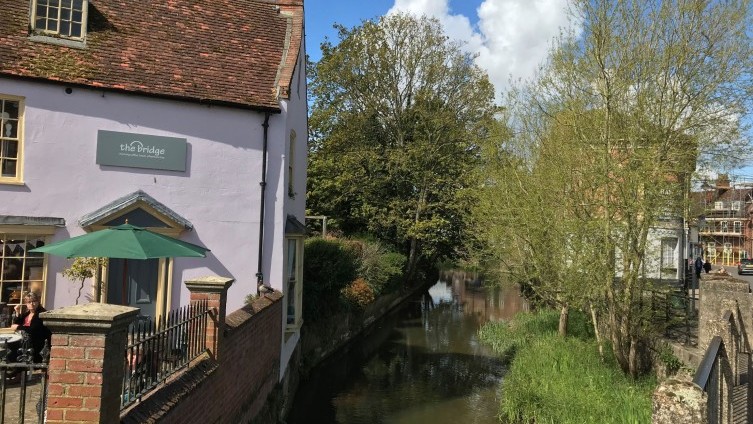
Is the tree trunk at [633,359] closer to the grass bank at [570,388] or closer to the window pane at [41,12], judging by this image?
the grass bank at [570,388]

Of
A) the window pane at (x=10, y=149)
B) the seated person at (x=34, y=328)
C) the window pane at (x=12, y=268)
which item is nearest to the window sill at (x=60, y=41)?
the window pane at (x=10, y=149)

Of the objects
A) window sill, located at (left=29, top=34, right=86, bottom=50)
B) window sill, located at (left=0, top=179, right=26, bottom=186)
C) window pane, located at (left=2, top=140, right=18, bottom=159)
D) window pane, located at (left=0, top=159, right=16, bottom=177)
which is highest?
window sill, located at (left=29, top=34, right=86, bottom=50)

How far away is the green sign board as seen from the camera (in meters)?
10.7

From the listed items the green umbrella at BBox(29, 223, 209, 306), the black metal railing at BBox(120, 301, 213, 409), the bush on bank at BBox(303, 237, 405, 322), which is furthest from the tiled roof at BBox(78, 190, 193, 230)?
the bush on bank at BBox(303, 237, 405, 322)

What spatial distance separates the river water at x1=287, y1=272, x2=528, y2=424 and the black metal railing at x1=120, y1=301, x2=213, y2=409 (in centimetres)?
664

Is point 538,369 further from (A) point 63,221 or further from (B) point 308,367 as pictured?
(A) point 63,221

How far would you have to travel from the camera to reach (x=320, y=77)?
30828mm

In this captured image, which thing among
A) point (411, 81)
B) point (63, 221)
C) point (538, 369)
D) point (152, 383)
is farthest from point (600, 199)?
point (411, 81)

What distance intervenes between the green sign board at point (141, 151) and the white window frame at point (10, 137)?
4.41ft

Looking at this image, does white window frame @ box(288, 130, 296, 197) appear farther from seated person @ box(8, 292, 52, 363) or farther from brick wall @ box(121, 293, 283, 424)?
seated person @ box(8, 292, 52, 363)

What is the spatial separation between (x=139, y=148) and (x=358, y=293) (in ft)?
38.0

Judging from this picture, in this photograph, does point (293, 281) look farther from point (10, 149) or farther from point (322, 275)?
point (10, 149)

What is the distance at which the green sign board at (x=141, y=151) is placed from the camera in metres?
10.7

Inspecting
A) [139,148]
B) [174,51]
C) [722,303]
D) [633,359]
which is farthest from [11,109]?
[633,359]
